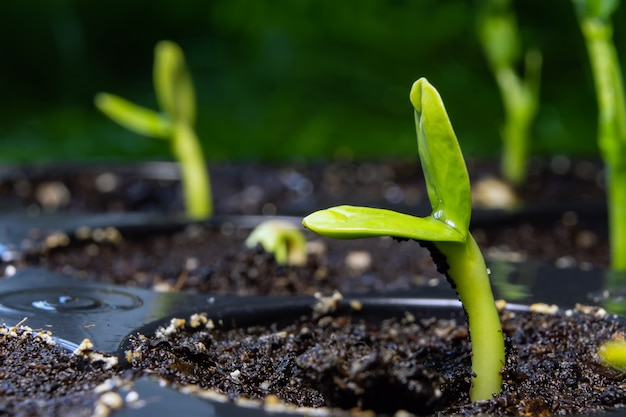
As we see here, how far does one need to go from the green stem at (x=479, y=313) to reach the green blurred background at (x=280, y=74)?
5.88ft

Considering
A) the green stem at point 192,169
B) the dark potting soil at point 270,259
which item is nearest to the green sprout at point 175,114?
the green stem at point 192,169

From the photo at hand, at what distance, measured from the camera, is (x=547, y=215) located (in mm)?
1394

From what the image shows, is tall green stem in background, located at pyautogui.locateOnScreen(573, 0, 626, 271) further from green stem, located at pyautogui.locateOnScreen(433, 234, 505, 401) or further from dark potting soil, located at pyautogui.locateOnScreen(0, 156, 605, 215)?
→ dark potting soil, located at pyautogui.locateOnScreen(0, 156, 605, 215)

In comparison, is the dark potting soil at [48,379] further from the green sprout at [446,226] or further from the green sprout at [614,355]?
the green sprout at [614,355]

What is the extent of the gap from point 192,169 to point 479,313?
86 centimetres

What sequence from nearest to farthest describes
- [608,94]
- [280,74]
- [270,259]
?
[608,94] → [270,259] → [280,74]

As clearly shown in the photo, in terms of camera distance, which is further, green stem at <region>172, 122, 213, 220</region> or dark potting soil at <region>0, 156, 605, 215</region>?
dark potting soil at <region>0, 156, 605, 215</region>

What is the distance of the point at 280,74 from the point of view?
9.11ft

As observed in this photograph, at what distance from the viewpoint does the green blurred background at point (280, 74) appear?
245cm

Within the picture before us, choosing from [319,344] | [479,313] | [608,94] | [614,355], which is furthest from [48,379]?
[608,94]

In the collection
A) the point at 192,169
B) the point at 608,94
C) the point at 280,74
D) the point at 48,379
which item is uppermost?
the point at 280,74

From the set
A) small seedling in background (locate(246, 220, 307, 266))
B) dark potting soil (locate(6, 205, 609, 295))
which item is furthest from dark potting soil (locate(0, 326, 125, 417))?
small seedling in background (locate(246, 220, 307, 266))

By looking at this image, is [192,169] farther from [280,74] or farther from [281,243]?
[280,74]

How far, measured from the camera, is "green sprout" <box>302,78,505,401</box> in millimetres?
503
